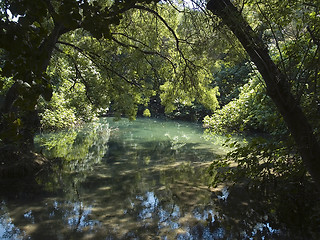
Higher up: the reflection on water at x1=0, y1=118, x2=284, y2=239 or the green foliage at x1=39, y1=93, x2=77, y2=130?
the green foliage at x1=39, y1=93, x2=77, y2=130

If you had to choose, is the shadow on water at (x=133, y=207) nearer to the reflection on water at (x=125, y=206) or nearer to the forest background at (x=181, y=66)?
the reflection on water at (x=125, y=206)

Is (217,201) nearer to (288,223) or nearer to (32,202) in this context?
(288,223)

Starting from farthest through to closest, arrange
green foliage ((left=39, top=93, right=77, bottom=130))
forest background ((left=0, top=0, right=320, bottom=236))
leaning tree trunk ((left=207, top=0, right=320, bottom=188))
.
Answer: green foliage ((left=39, top=93, right=77, bottom=130)) → leaning tree trunk ((left=207, top=0, right=320, bottom=188)) → forest background ((left=0, top=0, right=320, bottom=236))

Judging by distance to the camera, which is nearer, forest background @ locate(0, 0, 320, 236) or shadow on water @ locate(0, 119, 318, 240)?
forest background @ locate(0, 0, 320, 236)

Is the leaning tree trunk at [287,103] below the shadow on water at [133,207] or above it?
above

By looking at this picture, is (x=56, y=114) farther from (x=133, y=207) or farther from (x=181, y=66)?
(x=133, y=207)

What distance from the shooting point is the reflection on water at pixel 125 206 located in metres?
3.93

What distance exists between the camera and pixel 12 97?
6.91 metres

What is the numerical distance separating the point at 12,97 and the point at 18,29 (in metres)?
6.41

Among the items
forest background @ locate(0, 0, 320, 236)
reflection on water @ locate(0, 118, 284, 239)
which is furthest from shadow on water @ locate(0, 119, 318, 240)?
forest background @ locate(0, 0, 320, 236)

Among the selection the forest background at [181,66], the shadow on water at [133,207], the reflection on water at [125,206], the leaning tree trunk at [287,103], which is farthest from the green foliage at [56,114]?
the leaning tree trunk at [287,103]

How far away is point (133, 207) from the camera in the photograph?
16.2 feet

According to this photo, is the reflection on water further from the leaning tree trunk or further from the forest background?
the leaning tree trunk

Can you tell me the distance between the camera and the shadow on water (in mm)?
3928
